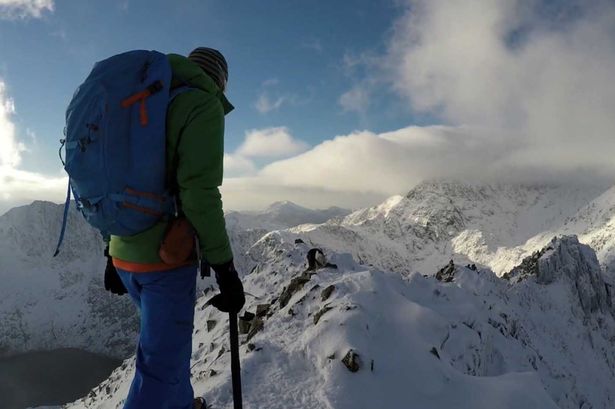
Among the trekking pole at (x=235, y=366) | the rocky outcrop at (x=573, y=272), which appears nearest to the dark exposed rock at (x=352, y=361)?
the trekking pole at (x=235, y=366)

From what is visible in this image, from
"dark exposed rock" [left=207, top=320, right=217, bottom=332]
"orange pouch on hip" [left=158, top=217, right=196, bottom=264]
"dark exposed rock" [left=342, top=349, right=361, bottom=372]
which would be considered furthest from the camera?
"dark exposed rock" [left=207, top=320, right=217, bottom=332]

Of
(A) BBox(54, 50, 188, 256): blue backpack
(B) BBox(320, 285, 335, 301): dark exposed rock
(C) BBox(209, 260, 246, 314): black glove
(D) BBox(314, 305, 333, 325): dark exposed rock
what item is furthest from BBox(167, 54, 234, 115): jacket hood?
(B) BBox(320, 285, 335, 301): dark exposed rock

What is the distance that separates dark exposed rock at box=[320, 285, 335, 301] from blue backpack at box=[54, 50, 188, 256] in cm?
663

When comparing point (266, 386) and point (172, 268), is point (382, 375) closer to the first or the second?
point (266, 386)

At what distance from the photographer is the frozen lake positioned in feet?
437

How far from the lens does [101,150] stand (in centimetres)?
344

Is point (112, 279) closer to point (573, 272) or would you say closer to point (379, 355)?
point (379, 355)

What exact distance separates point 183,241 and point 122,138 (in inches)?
40.1

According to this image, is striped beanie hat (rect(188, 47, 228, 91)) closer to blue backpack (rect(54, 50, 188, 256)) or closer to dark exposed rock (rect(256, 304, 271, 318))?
blue backpack (rect(54, 50, 188, 256))

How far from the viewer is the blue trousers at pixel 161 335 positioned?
3834 mm

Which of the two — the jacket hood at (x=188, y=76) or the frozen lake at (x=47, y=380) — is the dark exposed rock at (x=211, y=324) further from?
the frozen lake at (x=47, y=380)

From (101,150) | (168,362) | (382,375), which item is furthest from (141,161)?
(382,375)

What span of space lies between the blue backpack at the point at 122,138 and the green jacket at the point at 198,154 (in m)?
0.11

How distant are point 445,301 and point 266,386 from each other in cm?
734
